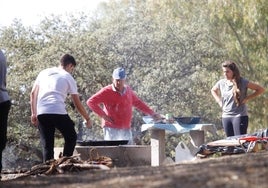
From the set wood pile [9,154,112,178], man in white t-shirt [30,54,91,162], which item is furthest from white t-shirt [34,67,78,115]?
wood pile [9,154,112,178]

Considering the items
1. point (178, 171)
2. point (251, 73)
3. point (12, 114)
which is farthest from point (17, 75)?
point (178, 171)

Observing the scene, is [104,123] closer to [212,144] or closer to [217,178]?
[212,144]

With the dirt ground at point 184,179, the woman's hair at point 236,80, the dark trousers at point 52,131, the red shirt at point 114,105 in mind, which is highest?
the woman's hair at point 236,80

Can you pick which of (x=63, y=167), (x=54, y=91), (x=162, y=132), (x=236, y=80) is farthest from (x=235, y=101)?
(x=63, y=167)

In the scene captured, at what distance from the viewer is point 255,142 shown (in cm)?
729

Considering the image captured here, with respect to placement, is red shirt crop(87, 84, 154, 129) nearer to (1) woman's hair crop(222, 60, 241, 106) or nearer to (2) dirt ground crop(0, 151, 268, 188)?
(1) woman's hair crop(222, 60, 241, 106)

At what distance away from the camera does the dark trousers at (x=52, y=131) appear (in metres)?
7.33

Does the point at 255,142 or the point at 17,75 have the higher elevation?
the point at 17,75

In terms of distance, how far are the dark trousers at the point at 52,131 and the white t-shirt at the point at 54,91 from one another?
0.22 ft

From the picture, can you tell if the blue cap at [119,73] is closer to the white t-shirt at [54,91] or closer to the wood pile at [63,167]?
the white t-shirt at [54,91]

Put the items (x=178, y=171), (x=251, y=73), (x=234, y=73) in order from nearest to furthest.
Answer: (x=178, y=171) → (x=234, y=73) → (x=251, y=73)

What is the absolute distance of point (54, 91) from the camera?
7.45m

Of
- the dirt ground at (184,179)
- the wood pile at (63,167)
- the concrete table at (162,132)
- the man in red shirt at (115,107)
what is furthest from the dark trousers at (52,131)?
the dirt ground at (184,179)

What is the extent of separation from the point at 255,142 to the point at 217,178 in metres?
3.44
